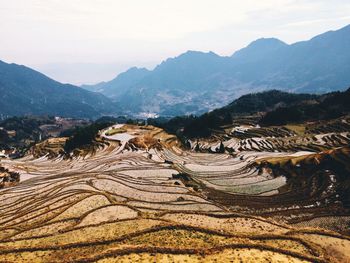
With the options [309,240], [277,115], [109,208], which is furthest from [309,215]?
[277,115]

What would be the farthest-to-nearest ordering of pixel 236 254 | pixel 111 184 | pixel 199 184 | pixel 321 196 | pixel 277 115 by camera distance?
pixel 277 115 < pixel 199 184 < pixel 111 184 < pixel 321 196 < pixel 236 254

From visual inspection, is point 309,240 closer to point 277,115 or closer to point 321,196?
point 321,196

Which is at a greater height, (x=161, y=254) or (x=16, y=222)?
(x=161, y=254)

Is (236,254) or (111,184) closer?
(236,254)

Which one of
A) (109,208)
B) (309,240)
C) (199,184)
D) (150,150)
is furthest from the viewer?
(150,150)

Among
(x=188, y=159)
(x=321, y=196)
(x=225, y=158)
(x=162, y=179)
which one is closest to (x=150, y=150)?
(x=188, y=159)

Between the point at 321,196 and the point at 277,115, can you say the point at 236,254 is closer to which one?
the point at 321,196
